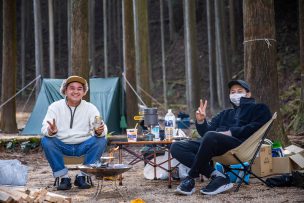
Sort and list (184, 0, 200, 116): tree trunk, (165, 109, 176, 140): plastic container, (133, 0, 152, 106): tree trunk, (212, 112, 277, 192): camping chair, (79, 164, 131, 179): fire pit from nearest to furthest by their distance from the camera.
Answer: (79, 164, 131, 179): fire pit, (212, 112, 277, 192): camping chair, (165, 109, 176, 140): plastic container, (133, 0, 152, 106): tree trunk, (184, 0, 200, 116): tree trunk

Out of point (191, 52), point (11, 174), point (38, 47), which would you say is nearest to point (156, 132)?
point (11, 174)

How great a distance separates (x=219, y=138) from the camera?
411 centimetres

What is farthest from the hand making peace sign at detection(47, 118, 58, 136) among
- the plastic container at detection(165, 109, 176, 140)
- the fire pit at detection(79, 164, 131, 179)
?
the plastic container at detection(165, 109, 176, 140)

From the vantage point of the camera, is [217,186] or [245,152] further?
[245,152]

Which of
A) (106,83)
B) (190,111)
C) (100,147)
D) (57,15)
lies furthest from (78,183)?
(57,15)

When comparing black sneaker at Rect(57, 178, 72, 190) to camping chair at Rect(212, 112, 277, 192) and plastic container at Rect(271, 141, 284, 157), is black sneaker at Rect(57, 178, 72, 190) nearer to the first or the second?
camping chair at Rect(212, 112, 277, 192)

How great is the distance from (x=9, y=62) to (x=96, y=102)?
221cm

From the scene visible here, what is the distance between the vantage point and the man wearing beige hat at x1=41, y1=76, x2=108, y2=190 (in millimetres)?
4445

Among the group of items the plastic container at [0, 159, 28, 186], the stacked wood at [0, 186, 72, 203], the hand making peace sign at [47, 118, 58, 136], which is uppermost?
the hand making peace sign at [47, 118, 58, 136]

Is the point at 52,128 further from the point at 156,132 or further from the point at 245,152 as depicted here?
the point at 245,152

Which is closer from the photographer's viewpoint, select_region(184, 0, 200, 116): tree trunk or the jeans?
the jeans

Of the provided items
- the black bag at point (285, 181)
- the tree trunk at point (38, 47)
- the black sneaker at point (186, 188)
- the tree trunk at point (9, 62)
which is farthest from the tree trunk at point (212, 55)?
the black sneaker at point (186, 188)

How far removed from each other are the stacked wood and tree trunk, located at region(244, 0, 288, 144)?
132 inches

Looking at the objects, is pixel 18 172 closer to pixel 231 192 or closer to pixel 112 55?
pixel 231 192
